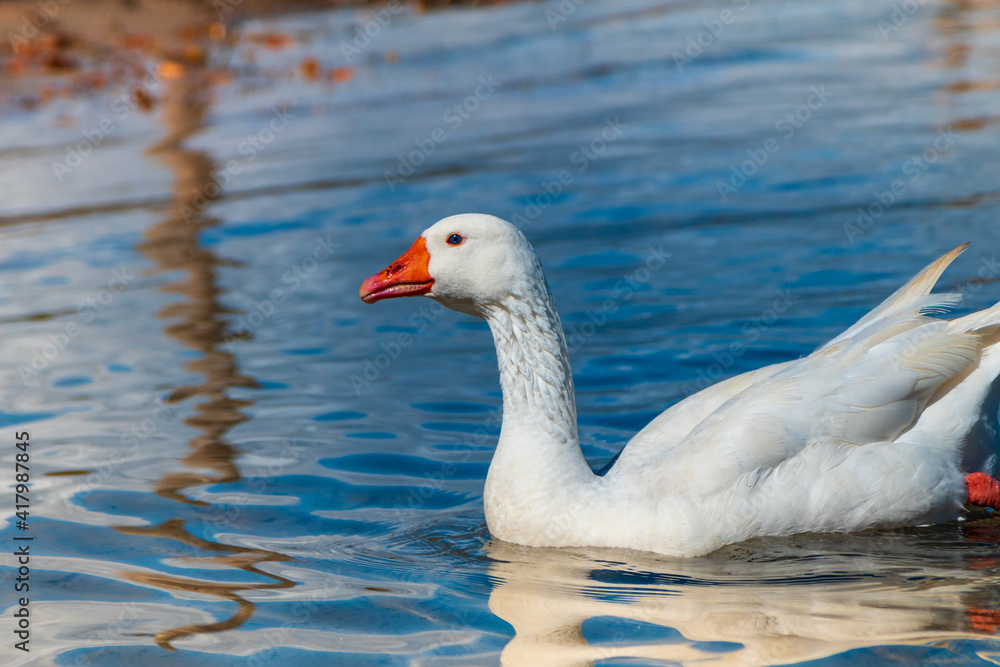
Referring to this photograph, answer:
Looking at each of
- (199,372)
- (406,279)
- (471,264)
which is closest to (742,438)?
(471,264)

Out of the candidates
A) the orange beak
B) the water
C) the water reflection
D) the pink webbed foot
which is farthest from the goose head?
the pink webbed foot

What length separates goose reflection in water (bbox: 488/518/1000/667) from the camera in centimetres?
369

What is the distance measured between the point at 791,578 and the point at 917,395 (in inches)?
42.1

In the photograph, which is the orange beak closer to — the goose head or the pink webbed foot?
the goose head

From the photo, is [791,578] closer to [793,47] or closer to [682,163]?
[682,163]

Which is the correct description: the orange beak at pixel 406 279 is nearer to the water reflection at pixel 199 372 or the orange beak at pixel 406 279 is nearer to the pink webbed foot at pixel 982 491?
the water reflection at pixel 199 372

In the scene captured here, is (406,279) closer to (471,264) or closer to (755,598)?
(471,264)

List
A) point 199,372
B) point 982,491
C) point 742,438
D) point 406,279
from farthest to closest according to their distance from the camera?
point 199,372 → point 406,279 → point 982,491 → point 742,438

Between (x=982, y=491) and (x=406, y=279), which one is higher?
(x=406, y=279)

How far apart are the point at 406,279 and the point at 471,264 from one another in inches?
11.9

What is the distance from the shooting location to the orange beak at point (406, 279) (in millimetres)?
4840

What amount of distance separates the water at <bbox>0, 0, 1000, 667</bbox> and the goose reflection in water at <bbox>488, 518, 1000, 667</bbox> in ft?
0.05

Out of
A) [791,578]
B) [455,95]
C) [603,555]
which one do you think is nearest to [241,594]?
[603,555]

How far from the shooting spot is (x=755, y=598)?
4023 mm
